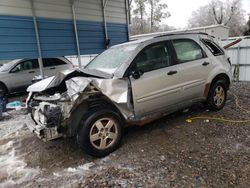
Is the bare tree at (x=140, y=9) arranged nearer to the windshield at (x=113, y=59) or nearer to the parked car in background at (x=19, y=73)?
the parked car in background at (x=19, y=73)

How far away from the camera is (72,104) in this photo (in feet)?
9.98

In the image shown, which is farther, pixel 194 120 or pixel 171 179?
pixel 194 120

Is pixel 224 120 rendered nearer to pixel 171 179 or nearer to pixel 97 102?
pixel 171 179

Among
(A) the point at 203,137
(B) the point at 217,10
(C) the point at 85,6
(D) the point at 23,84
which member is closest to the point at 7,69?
(D) the point at 23,84

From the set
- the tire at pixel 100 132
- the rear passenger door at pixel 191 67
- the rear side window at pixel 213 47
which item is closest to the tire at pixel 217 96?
the rear passenger door at pixel 191 67

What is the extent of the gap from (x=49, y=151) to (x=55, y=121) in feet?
3.03

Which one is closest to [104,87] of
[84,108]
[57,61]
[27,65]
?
[84,108]

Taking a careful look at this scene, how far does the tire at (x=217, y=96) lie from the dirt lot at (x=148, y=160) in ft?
1.37

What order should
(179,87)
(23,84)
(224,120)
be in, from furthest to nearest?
(23,84) < (224,120) < (179,87)

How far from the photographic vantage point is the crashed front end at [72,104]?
306 centimetres

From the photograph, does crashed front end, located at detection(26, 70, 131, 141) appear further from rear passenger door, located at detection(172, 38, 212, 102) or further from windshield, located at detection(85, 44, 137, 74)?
rear passenger door, located at detection(172, 38, 212, 102)

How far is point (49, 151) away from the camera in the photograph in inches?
146

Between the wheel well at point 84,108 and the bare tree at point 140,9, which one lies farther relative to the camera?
the bare tree at point 140,9

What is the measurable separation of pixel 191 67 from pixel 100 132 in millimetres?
2250
